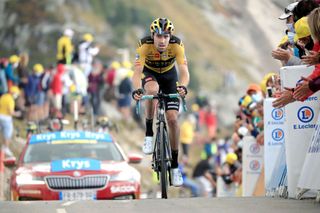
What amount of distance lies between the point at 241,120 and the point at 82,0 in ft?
114

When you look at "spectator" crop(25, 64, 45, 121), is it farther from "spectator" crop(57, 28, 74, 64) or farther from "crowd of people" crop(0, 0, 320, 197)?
"spectator" crop(57, 28, 74, 64)

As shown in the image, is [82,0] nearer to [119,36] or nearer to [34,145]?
[119,36]

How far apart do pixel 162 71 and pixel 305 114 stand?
10.2 ft

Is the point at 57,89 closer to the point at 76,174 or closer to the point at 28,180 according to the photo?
the point at 76,174

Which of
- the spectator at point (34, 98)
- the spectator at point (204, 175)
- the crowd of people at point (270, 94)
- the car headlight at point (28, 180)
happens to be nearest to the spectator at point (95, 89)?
the spectator at point (34, 98)

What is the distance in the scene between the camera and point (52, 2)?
5109cm

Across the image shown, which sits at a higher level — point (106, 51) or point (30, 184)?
point (106, 51)

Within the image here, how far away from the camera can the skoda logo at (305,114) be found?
38.1ft

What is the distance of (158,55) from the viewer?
1412 cm

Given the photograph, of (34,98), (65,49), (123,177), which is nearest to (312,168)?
(123,177)

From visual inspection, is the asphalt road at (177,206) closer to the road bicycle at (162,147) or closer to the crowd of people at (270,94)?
the crowd of people at (270,94)

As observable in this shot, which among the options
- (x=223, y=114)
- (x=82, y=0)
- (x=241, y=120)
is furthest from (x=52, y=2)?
(x=241, y=120)

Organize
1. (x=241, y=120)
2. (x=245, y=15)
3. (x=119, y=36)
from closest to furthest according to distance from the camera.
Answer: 1. (x=241, y=120)
2. (x=119, y=36)
3. (x=245, y=15)

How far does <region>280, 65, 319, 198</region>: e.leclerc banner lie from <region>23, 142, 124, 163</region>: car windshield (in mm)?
6251
